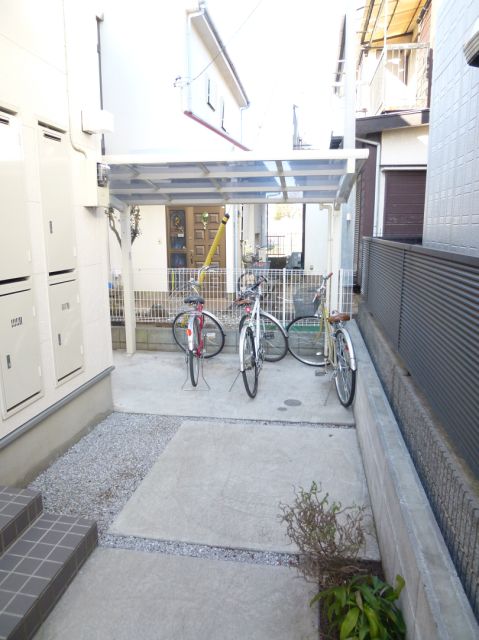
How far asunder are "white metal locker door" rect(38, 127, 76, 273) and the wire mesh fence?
2705 millimetres

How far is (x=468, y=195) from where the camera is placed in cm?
340

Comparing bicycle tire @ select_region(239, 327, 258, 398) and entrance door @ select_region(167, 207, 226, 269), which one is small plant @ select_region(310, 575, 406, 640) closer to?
bicycle tire @ select_region(239, 327, 258, 398)

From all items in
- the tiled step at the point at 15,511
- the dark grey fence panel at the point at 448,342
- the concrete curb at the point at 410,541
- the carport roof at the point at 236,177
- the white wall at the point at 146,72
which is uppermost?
the white wall at the point at 146,72

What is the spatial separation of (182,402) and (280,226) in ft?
85.8

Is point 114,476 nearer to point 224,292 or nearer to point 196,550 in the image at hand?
point 196,550

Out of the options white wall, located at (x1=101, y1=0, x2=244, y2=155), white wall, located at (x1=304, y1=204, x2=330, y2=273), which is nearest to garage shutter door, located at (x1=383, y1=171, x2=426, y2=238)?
white wall, located at (x1=101, y1=0, x2=244, y2=155)

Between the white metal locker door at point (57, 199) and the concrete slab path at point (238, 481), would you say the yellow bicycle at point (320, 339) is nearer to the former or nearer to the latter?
the concrete slab path at point (238, 481)

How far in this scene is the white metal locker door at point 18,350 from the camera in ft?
9.95

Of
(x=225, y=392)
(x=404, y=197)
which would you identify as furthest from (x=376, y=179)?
(x=225, y=392)

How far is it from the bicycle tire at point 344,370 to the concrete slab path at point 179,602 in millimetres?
2166

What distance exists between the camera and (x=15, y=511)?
255 centimetres

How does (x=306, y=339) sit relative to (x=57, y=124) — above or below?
below

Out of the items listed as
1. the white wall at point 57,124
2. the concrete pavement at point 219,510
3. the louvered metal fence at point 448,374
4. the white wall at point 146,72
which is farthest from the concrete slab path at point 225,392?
the white wall at point 146,72

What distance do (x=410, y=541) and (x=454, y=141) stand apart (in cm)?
319
